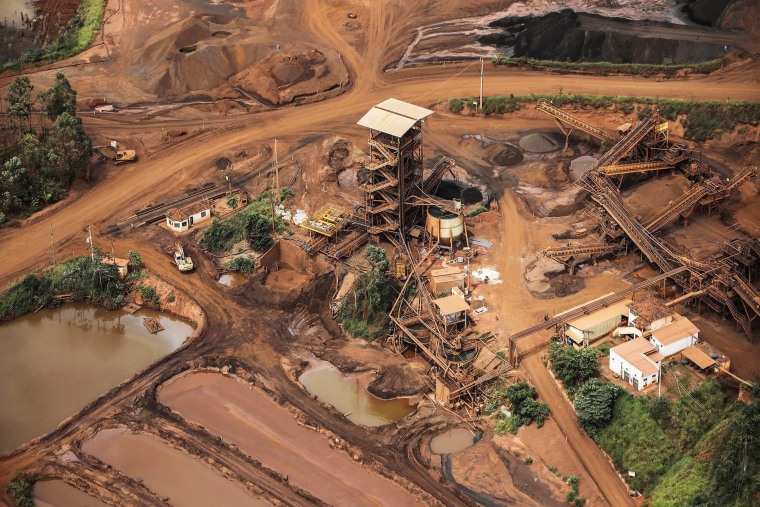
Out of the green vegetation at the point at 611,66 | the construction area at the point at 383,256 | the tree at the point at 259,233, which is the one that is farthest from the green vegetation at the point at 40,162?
the green vegetation at the point at 611,66

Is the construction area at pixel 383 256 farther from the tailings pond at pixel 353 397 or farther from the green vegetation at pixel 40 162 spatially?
the green vegetation at pixel 40 162

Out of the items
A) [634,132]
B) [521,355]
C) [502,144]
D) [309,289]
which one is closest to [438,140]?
[502,144]

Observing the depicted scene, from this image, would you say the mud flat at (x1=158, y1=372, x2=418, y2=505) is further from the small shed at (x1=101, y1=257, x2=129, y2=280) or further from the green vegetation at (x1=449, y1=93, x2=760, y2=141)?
the green vegetation at (x1=449, y1=93, x2=760, y2=141)

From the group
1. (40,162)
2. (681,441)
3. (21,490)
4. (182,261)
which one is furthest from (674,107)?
(21,490)

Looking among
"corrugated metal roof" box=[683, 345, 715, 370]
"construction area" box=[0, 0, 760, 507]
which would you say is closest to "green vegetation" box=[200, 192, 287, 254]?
"construction area" box=[0, 0, 760, 507]

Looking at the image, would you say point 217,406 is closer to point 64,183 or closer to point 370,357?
point 370,357

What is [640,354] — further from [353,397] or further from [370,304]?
[370,304]
